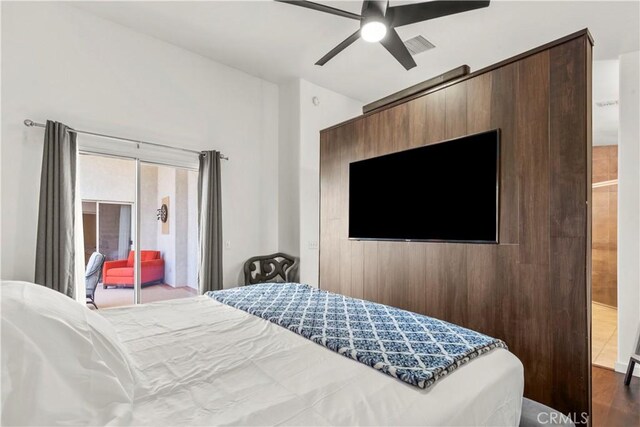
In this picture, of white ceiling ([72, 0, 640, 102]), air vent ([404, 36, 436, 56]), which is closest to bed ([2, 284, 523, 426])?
white ceiling ([72, 0, 640, 102])

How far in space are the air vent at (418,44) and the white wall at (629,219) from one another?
1938 mm

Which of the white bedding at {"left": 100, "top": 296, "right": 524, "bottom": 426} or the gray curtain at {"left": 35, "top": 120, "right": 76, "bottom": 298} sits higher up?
the gray curtain at {"left": 35, "top": 120, "right": 76, "bottom": 298}

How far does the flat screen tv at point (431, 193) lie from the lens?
7.11ft

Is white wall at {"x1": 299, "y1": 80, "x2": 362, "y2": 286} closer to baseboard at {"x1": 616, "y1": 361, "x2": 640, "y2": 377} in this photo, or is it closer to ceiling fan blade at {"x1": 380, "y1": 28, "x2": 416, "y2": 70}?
ceiling fan blade at {"x1": 380, "y1": 28, "x2": 416, "y2": 70}

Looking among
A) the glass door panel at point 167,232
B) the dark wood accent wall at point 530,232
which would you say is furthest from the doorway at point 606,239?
the glass door panel at point 167,232

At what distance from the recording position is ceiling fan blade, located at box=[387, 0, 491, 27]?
6.79ft

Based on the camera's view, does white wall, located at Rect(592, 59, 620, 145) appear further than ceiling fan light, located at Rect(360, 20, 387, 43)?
Yes

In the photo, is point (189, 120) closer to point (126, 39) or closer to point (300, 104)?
point (126, 39)

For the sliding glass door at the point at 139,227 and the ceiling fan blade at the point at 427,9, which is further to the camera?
the sliding glass door at the point at 139,227

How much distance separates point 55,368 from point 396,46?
2830 millimetres

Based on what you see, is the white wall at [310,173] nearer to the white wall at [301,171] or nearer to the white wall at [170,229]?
the white wall at [301,171]

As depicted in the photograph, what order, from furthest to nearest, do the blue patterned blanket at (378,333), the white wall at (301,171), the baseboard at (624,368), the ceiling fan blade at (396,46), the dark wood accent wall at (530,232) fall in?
the white wall at (301,171) → the baseboard at (624,368) → the ceiling fan blade at (396,46) → the dark wood accent wall at (530,232) → the blue patterned blanket at (378,333)

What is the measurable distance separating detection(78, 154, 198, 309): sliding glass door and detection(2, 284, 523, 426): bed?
1846 mm

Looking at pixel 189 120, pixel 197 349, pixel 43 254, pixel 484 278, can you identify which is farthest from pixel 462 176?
pixel 43 254
